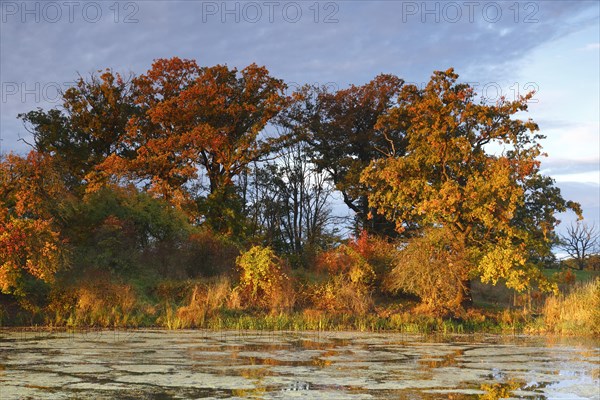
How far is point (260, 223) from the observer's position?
39.6m

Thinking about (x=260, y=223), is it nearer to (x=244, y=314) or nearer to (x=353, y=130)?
(x=353, y=130)

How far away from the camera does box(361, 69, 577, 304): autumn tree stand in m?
25.3

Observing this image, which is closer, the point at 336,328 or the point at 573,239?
the point at 336,328

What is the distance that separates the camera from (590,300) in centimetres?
2108

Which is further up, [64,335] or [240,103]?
[240,103]

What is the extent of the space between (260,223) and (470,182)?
638 inches

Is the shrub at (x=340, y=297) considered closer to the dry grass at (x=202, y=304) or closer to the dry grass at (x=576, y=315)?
the dry grass at (x=202, y=304)

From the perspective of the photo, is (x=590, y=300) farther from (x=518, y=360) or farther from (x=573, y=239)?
(x=573, y=239)

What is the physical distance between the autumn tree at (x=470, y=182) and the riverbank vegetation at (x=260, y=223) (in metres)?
0.08

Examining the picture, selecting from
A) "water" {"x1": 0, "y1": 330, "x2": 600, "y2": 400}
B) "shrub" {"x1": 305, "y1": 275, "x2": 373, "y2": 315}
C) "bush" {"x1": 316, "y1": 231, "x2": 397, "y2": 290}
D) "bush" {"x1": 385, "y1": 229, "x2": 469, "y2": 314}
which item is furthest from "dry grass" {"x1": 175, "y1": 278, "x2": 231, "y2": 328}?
"bush" {"x1": 385, "y1": 229, "x2": 469, "y2": 314}

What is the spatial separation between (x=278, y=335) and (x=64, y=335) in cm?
550

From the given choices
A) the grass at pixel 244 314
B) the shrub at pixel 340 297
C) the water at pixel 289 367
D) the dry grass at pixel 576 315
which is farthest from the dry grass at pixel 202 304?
the dry grass at pixel 576 315

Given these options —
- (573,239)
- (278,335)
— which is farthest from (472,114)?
(573,239)

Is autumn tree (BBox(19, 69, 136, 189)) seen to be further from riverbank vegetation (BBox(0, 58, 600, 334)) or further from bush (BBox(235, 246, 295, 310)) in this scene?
bush (BBox(235, 246, 295, 310))
